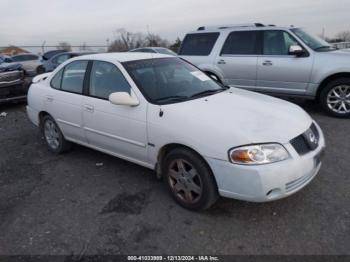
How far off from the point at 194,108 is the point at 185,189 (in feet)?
2.84

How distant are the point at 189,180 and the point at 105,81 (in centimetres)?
182

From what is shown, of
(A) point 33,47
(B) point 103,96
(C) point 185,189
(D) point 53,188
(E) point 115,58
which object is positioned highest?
(E) point 115,58

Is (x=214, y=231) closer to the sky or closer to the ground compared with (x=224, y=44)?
closer to the ground

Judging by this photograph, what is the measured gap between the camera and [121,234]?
10.7ft

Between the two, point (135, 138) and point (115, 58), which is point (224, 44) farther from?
point (135, 138)

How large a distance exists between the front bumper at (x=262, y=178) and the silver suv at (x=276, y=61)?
12.7 ft

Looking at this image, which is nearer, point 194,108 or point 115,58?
point 194,108

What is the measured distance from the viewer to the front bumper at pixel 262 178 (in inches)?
118

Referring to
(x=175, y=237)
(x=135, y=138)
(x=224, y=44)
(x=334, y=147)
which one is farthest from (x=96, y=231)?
(x=224, y=44)

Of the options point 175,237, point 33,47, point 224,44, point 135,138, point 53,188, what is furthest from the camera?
point 33,47

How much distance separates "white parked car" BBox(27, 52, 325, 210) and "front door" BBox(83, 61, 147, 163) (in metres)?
0.01

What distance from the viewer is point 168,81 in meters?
4.18

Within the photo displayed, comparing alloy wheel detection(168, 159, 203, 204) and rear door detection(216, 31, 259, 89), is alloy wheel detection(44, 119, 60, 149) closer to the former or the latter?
alloy wheel detection(168, 159, 203, 204)

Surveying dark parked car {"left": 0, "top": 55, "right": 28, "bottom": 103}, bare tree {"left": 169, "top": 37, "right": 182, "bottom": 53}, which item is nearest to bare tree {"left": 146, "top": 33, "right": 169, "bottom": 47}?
bare tree {"left": 169, "top": 37, "right": 182, "bottom": 53}
